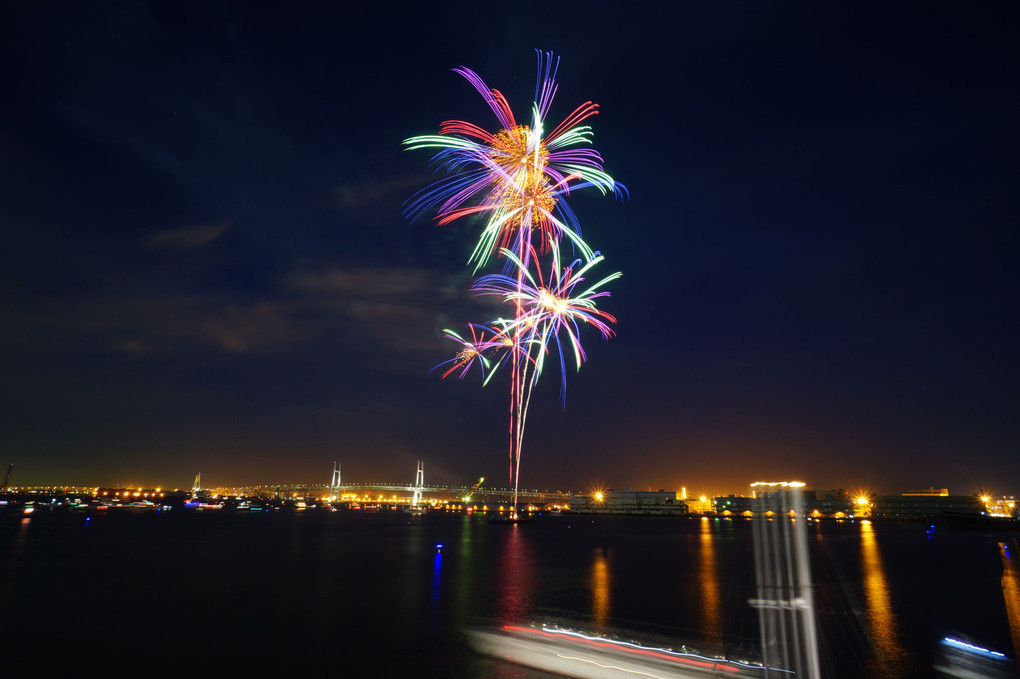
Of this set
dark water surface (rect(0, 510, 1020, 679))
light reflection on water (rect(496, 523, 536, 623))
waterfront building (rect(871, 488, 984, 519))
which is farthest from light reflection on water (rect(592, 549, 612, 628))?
waterfront building (rect(871, 488, 984, 519))

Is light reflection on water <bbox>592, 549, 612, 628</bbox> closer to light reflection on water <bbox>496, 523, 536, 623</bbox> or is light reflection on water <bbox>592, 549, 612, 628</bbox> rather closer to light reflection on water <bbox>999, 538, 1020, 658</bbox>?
light reflection on water <bbox>496, 523, 536, 623</bbox>

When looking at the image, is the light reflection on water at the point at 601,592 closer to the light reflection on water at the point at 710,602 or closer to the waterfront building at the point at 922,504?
the light reflection on water at the point at 710,602

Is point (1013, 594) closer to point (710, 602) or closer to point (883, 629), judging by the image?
point (883, 629)

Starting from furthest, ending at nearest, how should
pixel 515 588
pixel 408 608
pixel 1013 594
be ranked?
pixel 1013 594 → pixel 515 588 → pixel 408 608

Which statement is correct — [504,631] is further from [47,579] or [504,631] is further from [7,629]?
[47,579]

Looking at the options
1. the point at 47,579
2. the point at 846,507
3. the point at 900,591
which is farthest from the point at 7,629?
the point at 846,507

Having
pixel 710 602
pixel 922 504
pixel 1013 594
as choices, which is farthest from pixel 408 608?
pixel 922 504

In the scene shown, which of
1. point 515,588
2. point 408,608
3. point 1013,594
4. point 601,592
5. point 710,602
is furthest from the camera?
point 1013,594
